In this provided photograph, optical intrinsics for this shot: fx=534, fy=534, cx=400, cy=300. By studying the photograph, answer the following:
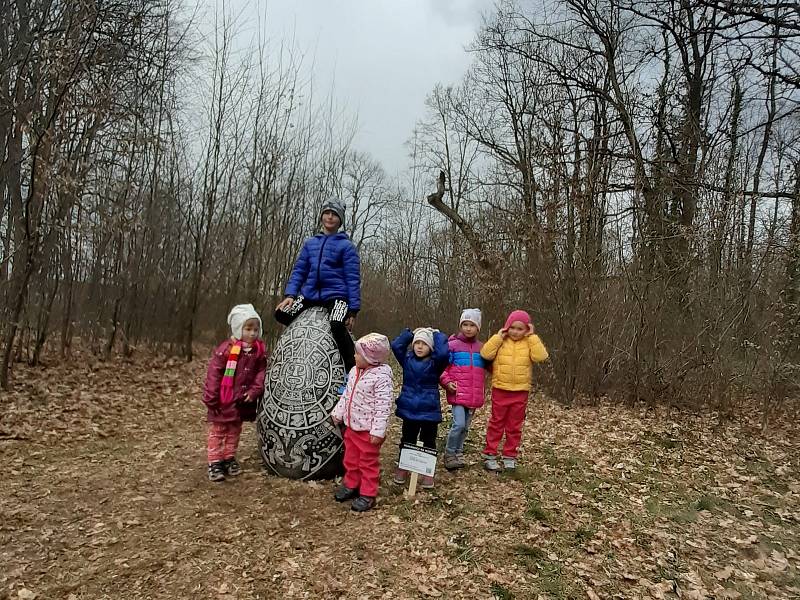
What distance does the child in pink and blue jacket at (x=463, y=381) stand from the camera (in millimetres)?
5371

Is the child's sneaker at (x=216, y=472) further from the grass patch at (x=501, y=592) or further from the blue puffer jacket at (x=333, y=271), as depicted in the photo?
the grass patch at (x=501, y=592)

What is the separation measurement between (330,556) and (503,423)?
8.00 feet

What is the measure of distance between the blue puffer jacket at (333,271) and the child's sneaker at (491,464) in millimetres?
2136

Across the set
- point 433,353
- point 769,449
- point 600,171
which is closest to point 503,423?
point 433,353

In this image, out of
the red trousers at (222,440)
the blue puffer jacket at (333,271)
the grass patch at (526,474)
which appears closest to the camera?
the red trousers at (222,440)

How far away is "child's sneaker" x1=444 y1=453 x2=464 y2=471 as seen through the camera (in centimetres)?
556

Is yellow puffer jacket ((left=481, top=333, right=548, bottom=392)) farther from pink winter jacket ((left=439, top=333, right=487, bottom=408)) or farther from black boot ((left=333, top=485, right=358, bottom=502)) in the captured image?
black boot ((left=333, top=485, right=358, bottom=502))

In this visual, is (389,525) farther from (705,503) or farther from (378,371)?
(705,503)

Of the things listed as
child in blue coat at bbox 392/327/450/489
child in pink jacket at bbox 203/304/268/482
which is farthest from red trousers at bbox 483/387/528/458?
child in pink jacket at bbox 203/304/268/482

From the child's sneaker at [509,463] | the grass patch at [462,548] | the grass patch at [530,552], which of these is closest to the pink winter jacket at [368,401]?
the grass patch at [462,548]

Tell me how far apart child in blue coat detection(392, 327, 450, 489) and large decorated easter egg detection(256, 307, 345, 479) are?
0.63 metres

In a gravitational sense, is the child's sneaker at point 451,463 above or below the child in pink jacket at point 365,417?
below

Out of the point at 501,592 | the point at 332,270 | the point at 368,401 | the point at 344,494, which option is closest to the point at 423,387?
the point at 368,401

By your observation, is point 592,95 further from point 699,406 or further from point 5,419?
point 5,419
